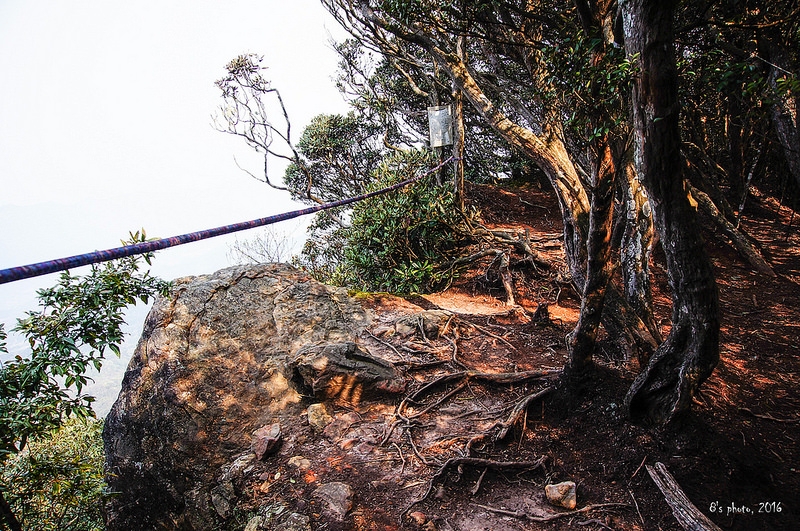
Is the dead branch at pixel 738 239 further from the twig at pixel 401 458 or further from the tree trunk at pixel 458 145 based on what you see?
the twig at pixel 401 458

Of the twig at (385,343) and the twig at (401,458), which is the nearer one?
the twig at (401,458)

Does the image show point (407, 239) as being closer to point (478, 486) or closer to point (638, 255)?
point (638, 255)

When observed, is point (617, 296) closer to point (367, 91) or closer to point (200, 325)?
point (200, 325)

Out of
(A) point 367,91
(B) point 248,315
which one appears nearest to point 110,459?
(B) point 248,315

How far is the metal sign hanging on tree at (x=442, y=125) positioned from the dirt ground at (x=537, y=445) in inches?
157

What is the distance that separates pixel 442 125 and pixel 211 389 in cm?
598

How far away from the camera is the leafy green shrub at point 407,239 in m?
7.10

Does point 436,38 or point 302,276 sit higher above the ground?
point 436,38

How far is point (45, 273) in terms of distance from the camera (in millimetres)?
1477

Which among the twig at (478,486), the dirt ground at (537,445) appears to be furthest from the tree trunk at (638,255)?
the twig at (478,486)

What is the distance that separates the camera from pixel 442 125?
7.63m

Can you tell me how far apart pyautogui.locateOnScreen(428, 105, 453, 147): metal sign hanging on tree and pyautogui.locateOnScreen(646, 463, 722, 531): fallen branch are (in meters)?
6.31

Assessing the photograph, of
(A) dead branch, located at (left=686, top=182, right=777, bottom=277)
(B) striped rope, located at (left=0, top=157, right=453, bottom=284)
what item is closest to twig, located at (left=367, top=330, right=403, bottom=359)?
(B) striped rope, located at (left=0, top=157, right=453, bottom=284)

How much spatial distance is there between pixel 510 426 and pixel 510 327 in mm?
2474
